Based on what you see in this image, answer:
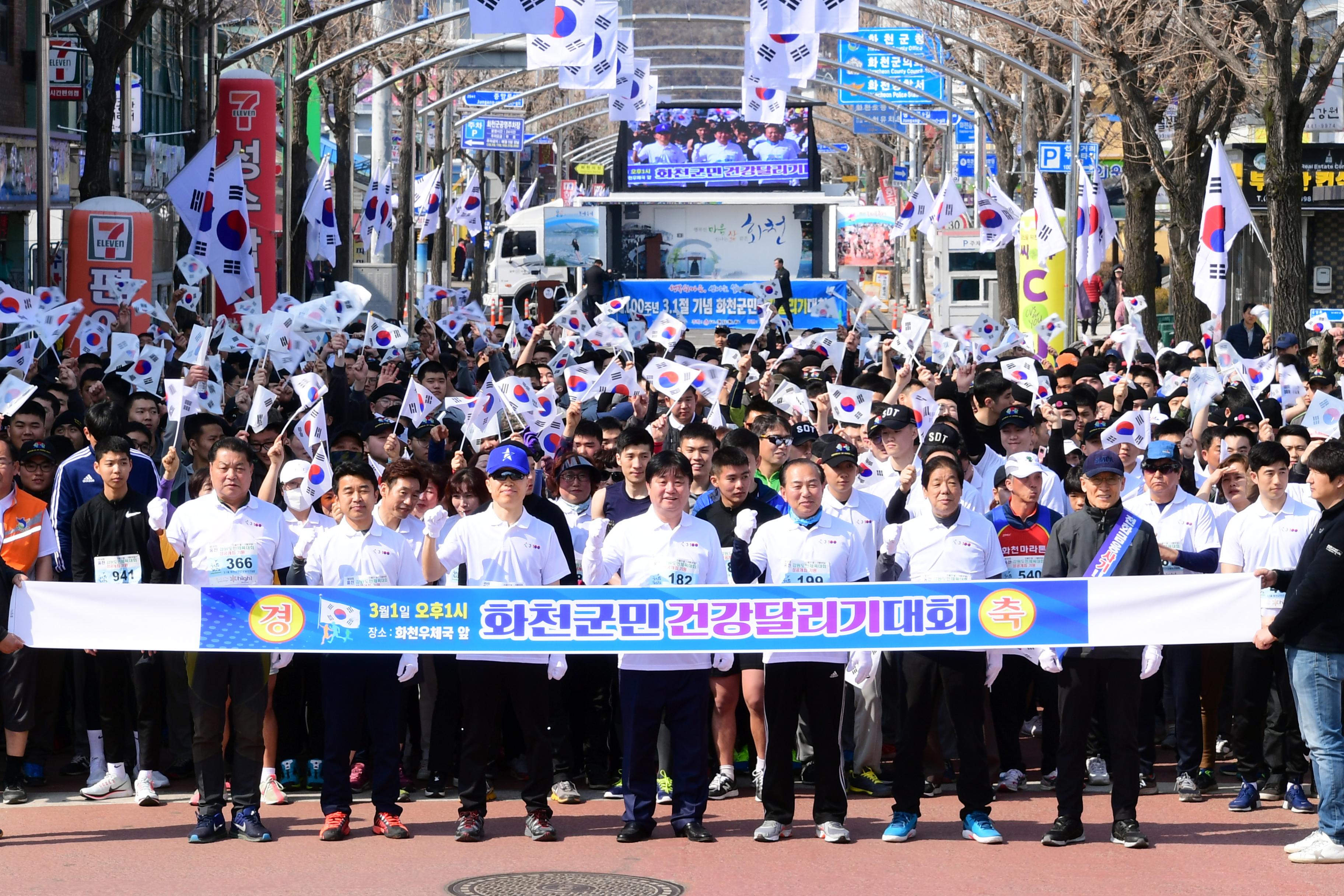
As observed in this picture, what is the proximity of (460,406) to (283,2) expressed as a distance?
68.7 feet

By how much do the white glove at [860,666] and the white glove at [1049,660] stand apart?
37.9 inches

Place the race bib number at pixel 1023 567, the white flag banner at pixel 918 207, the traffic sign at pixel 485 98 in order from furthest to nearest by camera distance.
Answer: the traffic sign at pixel 485 98 → the white flag banner at pixel 918 207 → the race bib number at pixel 1023 567

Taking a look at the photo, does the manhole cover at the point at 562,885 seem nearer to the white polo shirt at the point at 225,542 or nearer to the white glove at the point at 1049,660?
the white polo shirt at the point at 225,542

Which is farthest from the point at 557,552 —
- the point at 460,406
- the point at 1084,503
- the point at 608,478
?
the point at 460,406

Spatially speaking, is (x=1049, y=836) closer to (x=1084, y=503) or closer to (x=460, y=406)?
(x=1084, y=503)

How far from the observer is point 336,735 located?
9078 mm

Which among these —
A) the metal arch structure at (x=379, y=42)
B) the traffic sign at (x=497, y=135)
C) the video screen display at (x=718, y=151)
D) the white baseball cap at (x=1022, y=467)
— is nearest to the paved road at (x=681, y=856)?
the white baseball cap at (x=1022, y=467)

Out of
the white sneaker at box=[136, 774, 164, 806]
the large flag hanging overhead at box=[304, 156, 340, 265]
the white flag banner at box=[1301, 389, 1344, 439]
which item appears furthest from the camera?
the large flag hanging overhead at box=[304, 156, 340, 265]

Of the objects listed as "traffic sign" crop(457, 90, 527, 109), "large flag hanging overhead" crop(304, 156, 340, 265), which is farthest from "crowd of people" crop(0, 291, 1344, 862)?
"traffic sign" crop(457, 90, 527, 109)

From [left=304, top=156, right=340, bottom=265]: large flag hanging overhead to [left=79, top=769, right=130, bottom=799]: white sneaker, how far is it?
68.0ft

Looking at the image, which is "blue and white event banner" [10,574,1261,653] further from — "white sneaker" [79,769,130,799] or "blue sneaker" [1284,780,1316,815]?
"white sneaker" [79,769,130,799]

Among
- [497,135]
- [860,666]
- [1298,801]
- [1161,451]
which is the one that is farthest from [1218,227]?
[497,135]

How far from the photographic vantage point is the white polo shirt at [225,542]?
921cm

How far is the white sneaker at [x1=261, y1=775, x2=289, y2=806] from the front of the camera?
9898mm
